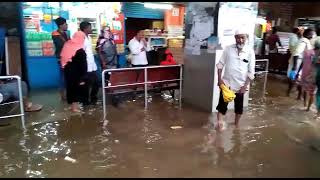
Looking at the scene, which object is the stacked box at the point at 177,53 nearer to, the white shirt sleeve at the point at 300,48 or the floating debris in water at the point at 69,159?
the white shirt sleeve at the point at 300,48

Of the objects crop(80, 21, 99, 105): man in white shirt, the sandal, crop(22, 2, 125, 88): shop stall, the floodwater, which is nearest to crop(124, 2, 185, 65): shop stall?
crop(22, 2, 125, 88): shop stall

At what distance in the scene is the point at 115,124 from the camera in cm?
513

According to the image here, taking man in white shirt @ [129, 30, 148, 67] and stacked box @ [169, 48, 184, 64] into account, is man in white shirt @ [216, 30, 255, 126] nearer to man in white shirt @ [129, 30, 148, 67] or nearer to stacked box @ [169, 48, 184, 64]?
man in white shirt @ [129, 30, 148, 67]

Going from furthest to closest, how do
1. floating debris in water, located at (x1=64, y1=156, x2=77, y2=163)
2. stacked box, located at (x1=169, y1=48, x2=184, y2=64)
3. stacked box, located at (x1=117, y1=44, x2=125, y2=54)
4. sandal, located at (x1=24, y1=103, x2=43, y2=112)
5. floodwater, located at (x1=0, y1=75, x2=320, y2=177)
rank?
stacked box, located at (x1=169, y1=48, x2=184, y2=64) < stacked box, located at (x1=117, y1=44, x2=125, y2=54) < sandal, located at (x1=24, y1=103, x2=43, y2=112) < floating debris in water, located at (x1=64, y1=156, x2=77, y2=163) < floodwater, located at (x1=0, y1=75, x2=320, y2=177)

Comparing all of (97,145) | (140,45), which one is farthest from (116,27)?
(97,145)

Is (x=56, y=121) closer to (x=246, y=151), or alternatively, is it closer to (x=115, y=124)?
(x=115, y=124)

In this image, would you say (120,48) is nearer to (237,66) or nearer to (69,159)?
(237,66)

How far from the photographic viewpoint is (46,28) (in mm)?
7199

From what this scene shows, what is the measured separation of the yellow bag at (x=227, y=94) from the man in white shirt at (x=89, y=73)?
8.34 ft

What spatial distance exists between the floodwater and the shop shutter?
15.0 ft

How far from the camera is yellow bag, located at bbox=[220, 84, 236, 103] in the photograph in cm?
456

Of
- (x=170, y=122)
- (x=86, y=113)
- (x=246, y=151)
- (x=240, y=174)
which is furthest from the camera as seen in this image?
(x=86, y=113)

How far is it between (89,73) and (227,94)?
268 centimetres

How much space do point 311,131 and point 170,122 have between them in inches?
88.6
